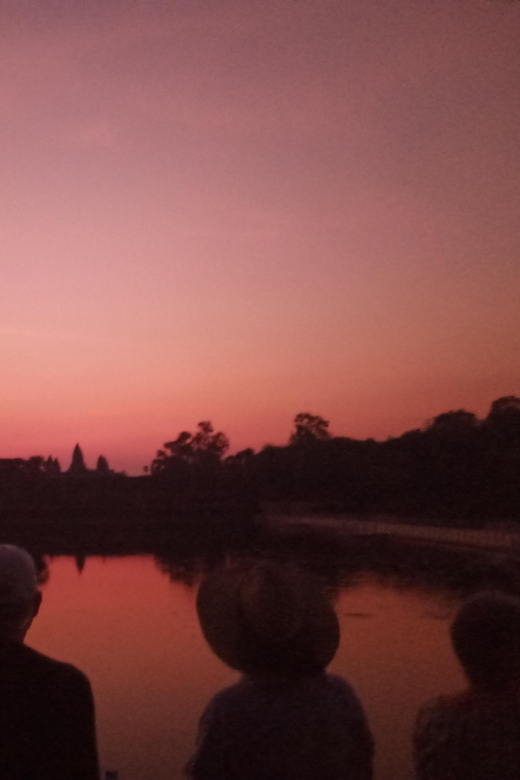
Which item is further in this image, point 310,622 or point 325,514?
point 325,514

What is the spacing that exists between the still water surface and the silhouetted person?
7.35 ft

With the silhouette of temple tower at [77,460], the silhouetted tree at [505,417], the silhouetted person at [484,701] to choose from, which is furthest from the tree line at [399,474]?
the silhouette of temple tower at [77,460]

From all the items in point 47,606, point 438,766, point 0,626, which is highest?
point 0,626

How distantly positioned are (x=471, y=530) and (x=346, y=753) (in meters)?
25.3

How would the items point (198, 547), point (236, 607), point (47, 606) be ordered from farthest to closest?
1. point (198, 547)
2. point (47, 606)
3. point (236, 607)

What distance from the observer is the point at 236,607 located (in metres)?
1.82

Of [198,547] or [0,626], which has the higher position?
[0,626]

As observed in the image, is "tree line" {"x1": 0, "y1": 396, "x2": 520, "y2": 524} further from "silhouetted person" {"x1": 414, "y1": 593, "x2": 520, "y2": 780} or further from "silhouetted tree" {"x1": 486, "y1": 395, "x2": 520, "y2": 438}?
"silhouetted person" {"x1": 414, "y1": 593, "x2": 520, "y2": 780}

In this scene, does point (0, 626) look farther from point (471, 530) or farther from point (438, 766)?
point (471, 530)

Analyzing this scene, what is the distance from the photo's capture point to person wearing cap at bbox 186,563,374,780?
172 centimetres

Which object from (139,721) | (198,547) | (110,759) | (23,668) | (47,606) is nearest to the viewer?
(23,668)

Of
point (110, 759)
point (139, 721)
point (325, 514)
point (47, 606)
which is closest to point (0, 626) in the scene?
point (110, 759)

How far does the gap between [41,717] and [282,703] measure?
508mm

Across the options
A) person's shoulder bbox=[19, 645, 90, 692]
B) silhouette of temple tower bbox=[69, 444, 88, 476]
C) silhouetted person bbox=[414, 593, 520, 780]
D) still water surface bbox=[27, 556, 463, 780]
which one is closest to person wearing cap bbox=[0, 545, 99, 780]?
person's shoulder bbox=[19, 645, 90, 692]
